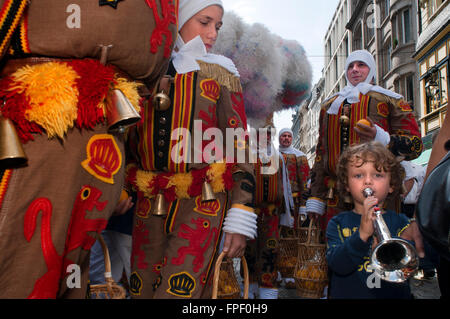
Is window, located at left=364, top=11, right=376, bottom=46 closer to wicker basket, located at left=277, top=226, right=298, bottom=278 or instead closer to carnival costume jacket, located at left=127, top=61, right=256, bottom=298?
wicker basket, located at left=277, top=226, right=298, bottom=278

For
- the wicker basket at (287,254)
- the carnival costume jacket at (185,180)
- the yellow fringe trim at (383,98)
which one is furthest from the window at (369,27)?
the carnival costume jacket at (185,180)

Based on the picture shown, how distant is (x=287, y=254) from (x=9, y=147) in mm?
5539

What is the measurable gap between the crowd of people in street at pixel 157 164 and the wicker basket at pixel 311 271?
2.01 ft

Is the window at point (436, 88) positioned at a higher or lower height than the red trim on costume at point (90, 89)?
higher

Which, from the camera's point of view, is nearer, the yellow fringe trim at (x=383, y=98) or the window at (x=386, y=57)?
the yellow fringe trim at (x=383, y=98)

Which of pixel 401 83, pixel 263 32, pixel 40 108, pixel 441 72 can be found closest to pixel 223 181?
pixel 40 108

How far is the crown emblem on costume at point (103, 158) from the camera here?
138cm

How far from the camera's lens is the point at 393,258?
6.25ft

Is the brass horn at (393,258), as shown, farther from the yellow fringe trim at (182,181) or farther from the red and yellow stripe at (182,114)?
the red and yellow stripe at (182,114)

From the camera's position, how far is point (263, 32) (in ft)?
12.2

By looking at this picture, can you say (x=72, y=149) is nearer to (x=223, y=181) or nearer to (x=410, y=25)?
(x=223, y=181)

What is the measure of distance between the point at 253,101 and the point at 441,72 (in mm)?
17015

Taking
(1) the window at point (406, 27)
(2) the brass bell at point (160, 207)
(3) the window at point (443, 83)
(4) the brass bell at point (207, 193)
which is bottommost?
(2) the brass bell at point (160, 207)

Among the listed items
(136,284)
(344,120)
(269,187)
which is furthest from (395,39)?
(136,284)
